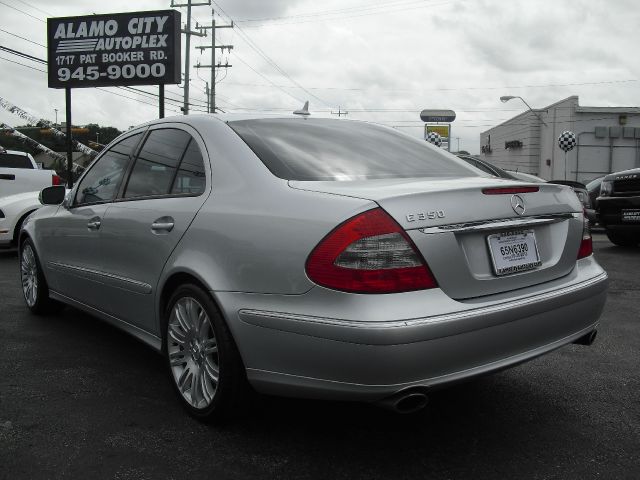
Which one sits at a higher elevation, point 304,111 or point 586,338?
point 304,111

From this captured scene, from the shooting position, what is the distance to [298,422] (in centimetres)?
296

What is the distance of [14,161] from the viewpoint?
13617mm

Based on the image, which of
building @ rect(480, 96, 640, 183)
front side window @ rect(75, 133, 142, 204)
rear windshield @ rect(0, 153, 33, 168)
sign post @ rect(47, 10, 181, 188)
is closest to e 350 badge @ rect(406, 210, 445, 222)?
front side window @ rect(75, 133, 142, 204)

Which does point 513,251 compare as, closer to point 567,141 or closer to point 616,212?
point 616,212

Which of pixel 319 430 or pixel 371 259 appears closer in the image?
pixel 371 259

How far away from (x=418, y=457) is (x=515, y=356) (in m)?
0.57

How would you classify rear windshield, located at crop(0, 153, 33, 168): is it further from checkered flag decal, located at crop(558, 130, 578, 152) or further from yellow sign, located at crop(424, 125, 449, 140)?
checkered flag decal, located at crop(558, 130, 578, 152)

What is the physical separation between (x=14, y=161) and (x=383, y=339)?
44.2 ft

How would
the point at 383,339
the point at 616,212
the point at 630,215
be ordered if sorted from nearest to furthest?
the point at 383,339
the point at 630,215
the point at 616,212

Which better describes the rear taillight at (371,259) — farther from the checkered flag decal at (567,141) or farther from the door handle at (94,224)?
the checkered flag decal at (567,141)

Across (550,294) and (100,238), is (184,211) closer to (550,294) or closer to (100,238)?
(100,238)

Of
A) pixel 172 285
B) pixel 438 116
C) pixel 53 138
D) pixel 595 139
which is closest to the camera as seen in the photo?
pixel 172 285

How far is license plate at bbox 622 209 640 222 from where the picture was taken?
921cm

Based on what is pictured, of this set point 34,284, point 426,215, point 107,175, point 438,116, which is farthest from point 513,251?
point 438,116
